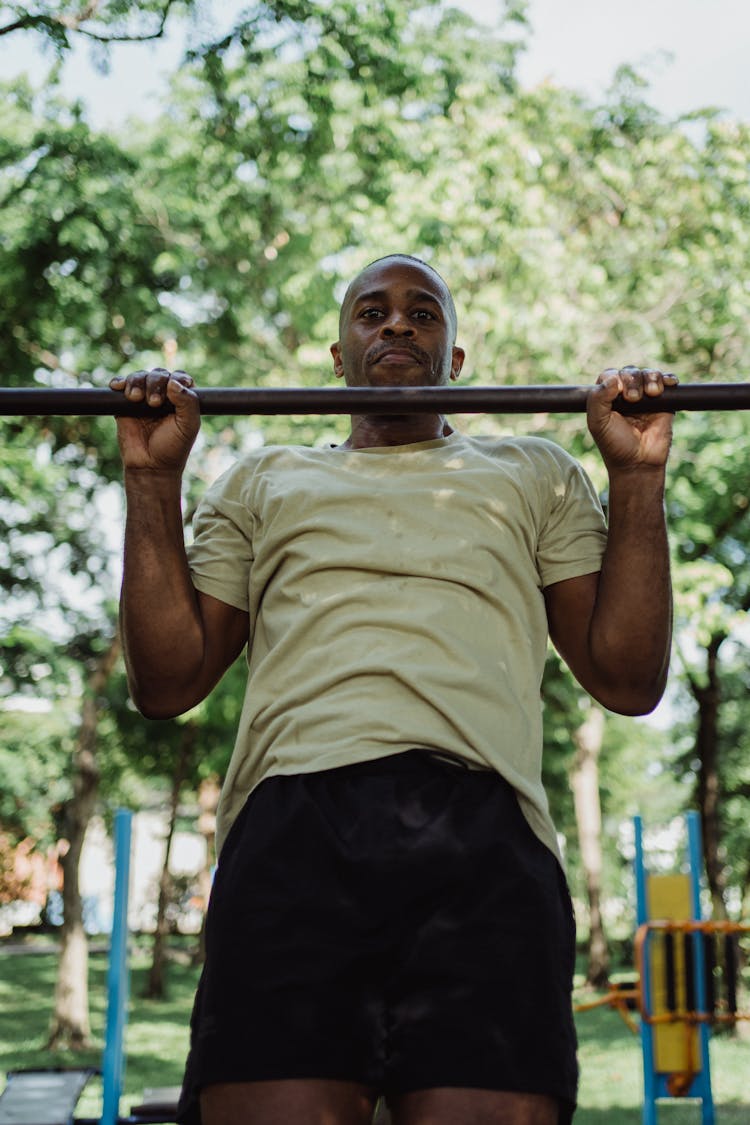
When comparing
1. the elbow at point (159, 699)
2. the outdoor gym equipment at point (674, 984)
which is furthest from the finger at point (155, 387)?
the outdoor gym equipment at point (674, 984)

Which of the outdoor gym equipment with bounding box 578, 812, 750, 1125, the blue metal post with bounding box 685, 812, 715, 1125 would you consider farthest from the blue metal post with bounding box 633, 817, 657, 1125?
the blue metal post with bounding box 685, 812, 715, 1125

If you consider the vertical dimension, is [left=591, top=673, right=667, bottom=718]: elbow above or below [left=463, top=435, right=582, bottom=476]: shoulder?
below

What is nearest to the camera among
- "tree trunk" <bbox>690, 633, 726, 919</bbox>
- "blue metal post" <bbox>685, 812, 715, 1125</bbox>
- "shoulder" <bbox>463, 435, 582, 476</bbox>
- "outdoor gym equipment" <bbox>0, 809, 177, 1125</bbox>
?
"shoulder" <bbox>463, 435, 582, 476</bbox>

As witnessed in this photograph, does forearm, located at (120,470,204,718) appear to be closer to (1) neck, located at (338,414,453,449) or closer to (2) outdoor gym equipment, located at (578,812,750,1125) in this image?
(1) neck, located at (338,414,453,449)

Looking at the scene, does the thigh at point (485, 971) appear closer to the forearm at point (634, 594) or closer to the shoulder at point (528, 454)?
the forearm at point (634, 594)

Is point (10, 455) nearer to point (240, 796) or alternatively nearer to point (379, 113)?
point (379, 113)

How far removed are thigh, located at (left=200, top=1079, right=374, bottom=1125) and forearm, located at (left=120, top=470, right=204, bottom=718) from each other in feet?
1.90

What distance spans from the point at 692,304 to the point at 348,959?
9181mm

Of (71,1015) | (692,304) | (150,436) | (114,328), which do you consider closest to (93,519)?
(114,328)

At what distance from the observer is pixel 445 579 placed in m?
1.69

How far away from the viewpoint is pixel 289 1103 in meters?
1.41

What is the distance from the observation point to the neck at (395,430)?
2.02m

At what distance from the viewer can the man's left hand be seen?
1820 mm

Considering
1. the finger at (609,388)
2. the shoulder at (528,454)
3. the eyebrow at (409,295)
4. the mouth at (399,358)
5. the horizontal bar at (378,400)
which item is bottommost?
the shoulder at (528,454)
